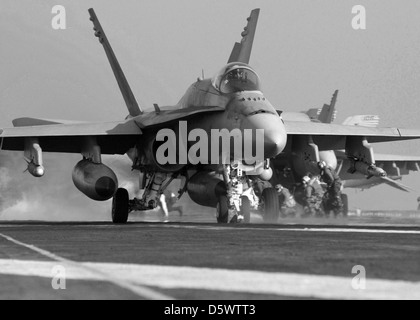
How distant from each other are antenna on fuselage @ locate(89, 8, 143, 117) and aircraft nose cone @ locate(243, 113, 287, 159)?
839cm

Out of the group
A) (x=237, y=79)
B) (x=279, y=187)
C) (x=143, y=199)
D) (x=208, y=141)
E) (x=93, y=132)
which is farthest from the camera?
(x=279, y=187)

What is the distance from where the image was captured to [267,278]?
7527 mm

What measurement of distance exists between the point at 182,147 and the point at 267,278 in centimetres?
1633

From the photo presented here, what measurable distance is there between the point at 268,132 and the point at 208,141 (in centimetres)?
266

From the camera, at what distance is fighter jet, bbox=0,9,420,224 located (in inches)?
865

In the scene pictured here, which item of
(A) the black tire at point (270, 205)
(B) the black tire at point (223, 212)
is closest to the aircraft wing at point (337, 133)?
(A) the black tire at point (270, 205)

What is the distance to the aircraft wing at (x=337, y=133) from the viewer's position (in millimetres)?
25641

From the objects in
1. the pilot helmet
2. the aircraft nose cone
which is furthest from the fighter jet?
the pilot helmet

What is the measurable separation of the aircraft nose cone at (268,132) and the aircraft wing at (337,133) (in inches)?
162

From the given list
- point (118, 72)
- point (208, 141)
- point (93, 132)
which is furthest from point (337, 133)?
point (118, 72)

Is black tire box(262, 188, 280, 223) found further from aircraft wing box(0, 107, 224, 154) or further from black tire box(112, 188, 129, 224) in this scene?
black tire box(112, 188, 129, 224)

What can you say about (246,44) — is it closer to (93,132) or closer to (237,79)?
(237,79)

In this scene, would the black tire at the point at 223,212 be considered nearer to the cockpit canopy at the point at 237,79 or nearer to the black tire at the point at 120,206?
the cockpit canopy at the point at 237,79

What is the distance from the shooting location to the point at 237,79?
2283cm
